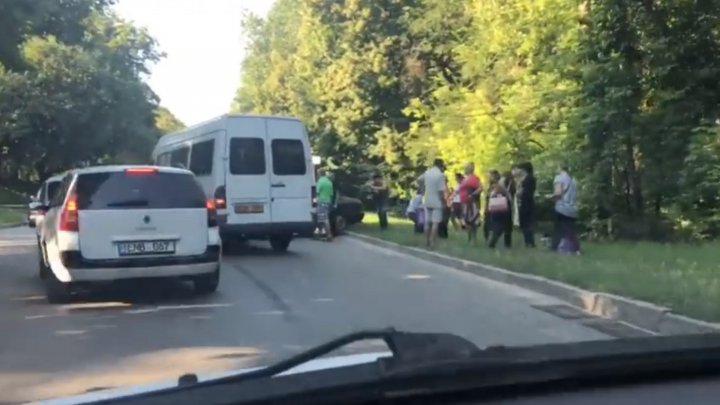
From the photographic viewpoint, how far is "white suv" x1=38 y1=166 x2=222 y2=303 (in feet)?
41.9

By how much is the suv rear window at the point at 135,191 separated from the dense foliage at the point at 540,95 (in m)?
11.6

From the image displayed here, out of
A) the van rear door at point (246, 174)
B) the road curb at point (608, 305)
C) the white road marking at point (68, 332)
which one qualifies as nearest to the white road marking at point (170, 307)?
the white road marking at point (68, 332)

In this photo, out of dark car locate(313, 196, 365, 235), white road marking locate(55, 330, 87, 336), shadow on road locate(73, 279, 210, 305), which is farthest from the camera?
dark car locate(313, 196, 365, 235)

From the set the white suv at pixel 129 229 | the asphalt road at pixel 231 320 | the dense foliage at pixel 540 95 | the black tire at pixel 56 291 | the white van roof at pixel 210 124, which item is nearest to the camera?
the asphalt road at pixel 231 320

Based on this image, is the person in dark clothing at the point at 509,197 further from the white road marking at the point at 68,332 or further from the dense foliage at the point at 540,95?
the white road marking at the point at 68,332

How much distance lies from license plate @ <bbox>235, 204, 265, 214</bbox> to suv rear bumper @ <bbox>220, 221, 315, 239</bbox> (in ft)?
0.92

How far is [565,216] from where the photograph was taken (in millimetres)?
18797

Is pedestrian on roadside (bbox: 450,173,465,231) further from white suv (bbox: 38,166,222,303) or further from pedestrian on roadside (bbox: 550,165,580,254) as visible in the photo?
white suv (bbox: 38,166,222,303)

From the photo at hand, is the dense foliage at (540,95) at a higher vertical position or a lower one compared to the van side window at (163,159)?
higher

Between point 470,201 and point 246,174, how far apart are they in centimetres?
470

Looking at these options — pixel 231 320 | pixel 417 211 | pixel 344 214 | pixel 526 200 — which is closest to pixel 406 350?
pixel 231 320

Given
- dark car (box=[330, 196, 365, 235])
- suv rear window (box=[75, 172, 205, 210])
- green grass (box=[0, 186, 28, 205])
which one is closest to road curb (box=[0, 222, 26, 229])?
dark car (box=[330, 196, 365, 235])

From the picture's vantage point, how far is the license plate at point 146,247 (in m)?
12.9

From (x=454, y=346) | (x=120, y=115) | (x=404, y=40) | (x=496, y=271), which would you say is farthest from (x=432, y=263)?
(x=120, y=115)
